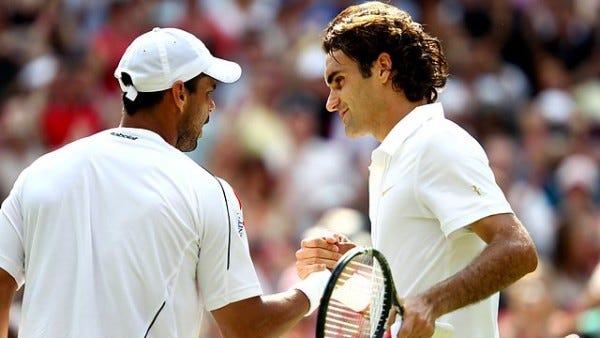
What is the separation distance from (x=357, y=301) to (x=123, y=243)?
0.80 m

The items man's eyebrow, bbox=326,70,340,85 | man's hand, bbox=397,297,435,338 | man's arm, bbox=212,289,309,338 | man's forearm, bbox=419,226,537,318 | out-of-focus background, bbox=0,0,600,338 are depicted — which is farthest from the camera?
out-of-focus background, bbox=0,0,600,338

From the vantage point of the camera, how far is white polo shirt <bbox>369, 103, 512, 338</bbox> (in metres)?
5.00

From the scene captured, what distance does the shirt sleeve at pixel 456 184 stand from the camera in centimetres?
497

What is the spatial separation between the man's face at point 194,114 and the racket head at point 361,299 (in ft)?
2.52

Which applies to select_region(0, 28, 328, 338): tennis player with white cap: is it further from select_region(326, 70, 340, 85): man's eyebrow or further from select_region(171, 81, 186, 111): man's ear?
select_region(326, 70, 340, 85): man's eyebrow

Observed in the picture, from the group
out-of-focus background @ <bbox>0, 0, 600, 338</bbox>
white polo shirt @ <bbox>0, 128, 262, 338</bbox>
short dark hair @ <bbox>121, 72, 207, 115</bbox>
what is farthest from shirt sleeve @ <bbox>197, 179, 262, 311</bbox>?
out-of-focus background @ <bbox>0, 0, 600, 338</bbox>

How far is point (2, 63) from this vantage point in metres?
12.3

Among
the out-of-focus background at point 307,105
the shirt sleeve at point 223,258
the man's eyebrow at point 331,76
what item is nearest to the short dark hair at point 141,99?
the shirt sleeve at point 223,258

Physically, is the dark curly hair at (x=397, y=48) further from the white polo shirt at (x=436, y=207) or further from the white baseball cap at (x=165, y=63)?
the white baseball cap at (x=165, y=63)

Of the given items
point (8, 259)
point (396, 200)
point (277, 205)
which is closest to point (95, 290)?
point (8, 259)

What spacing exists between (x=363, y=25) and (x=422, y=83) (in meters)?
0.30

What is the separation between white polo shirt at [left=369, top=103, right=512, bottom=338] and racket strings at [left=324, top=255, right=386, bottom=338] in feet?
0.72

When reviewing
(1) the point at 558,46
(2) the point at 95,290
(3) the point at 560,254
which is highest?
(2) the point at 95,290

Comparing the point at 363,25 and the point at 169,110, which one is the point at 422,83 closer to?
the point at 363,25
